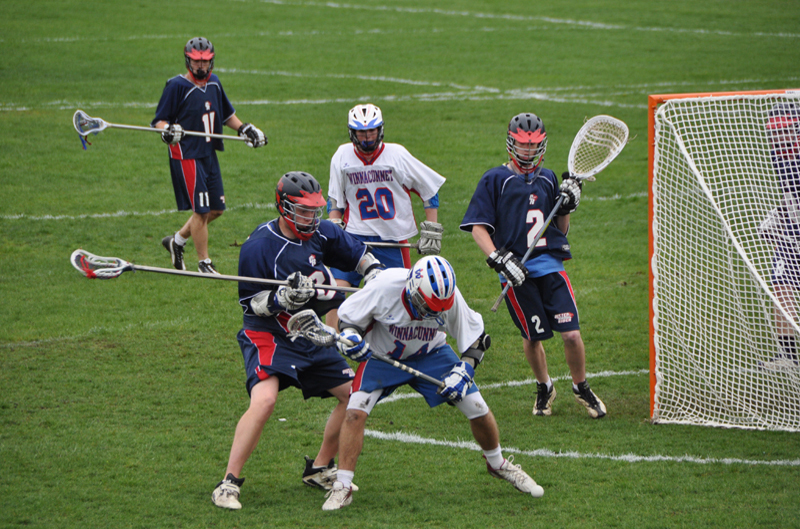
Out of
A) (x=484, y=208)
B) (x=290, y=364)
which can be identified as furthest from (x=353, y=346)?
(x=484, y=208)

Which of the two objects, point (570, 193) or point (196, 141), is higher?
point (570, 193)

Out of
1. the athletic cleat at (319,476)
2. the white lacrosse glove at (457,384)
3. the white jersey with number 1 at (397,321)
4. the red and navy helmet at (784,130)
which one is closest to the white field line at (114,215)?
the red and navy helmet at (784,130)

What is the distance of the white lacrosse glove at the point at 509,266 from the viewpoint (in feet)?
20.9

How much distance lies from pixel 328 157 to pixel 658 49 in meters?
13.1

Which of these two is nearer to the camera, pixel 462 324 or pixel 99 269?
pixel 462 324

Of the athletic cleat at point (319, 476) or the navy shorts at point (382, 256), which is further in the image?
the navy shorts at point (382, 256)

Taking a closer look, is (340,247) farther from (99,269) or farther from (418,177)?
(418,177)

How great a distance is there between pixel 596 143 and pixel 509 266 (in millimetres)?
1620

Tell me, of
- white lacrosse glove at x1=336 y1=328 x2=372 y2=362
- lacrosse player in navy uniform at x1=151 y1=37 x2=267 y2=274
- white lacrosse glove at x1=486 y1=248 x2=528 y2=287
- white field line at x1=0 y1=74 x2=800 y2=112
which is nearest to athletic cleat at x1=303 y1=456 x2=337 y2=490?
white lacrosse glove at x1=336 y1=328 x2=372 y2=362

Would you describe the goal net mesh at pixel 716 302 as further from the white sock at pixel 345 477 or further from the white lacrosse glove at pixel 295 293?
the white lacrosse glove at pixel 295 293

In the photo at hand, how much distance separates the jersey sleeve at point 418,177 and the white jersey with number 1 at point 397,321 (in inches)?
87.9

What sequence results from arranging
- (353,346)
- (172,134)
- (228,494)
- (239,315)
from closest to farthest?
1. (353,346)
2. (228,494)
3. (239,315)
4. (172,134)

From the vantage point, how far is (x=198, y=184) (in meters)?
9.82

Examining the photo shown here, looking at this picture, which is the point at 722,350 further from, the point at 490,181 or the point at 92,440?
the point at 92,440
